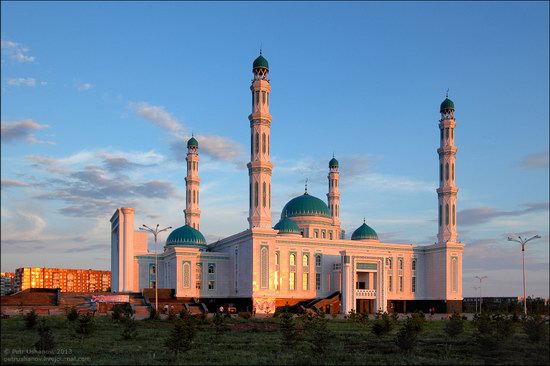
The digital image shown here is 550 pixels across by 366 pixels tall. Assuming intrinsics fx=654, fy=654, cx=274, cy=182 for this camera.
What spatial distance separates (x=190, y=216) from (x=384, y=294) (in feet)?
91.4

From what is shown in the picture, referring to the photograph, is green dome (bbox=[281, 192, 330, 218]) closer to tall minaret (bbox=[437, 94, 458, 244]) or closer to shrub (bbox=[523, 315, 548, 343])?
tall minaret (bbox=[437, 94, 458, 244])

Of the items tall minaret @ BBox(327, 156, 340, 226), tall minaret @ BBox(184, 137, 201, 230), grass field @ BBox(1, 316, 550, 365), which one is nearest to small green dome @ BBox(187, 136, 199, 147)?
tall minaret @ BBox(184, 137, 201, 230)

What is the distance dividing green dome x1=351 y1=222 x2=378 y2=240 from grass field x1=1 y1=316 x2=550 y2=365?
1930 inches

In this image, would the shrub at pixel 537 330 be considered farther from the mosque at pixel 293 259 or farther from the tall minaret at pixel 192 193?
the tall minaret at pixel 192 193

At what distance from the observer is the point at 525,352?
20.3m

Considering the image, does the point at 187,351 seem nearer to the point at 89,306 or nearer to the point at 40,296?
the point at 89,306

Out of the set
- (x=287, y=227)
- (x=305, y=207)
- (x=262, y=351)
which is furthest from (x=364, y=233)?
(x=262, y=351)

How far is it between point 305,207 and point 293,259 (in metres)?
11.7

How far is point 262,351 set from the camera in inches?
1016

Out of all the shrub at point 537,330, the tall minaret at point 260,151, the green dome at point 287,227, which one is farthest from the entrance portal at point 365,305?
the shrub at point 537,330

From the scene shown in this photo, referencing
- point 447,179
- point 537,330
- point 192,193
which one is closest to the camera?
point 537,330

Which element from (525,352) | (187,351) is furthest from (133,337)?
(525,352)

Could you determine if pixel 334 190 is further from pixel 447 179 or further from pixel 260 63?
pixel 260 63

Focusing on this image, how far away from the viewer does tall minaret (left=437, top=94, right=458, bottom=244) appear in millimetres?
76812
